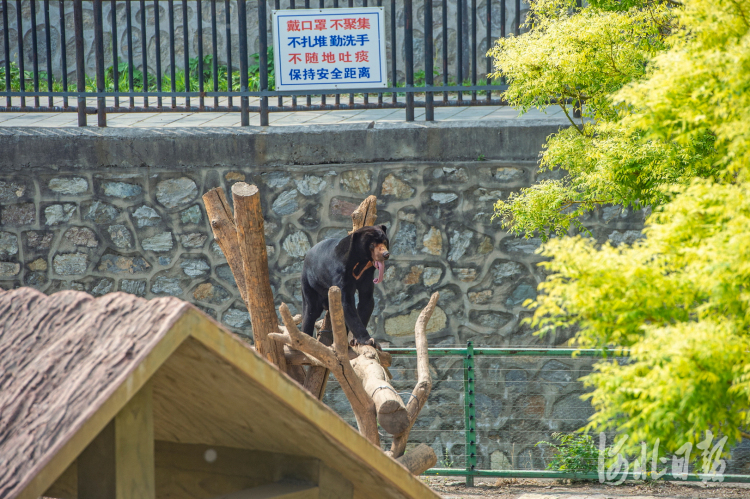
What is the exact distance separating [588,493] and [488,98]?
3111 mm

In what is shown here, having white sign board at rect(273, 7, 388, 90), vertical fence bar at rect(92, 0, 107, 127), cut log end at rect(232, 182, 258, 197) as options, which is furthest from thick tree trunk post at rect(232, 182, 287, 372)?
vertical fence bar at rect(92, 0, 107, 127)

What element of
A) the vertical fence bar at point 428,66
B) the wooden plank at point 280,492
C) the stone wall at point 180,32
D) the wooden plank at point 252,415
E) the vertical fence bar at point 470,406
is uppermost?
the stone wall at point 180,32

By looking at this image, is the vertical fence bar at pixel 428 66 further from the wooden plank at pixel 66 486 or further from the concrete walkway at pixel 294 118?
the wooden plank at pixel 66 486

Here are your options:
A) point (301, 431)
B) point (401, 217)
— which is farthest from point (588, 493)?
point (301, 431)

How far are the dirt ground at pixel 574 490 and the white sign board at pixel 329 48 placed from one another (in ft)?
10.4

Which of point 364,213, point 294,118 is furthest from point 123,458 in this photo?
point 294,118

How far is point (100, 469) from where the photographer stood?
4.07 ft

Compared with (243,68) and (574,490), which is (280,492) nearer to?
(574,490)

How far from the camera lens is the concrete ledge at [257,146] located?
5.71 metres

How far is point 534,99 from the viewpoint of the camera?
14.0 ft

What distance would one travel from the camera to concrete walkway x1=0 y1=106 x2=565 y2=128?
20.5 feet

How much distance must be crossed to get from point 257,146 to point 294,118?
2.98 feet

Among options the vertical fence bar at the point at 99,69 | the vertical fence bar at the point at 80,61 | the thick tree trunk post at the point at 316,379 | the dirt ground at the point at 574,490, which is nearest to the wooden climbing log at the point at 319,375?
the thick tree trunk post at the point at 316,379

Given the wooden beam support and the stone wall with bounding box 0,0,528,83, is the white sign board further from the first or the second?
the wooden beam support
